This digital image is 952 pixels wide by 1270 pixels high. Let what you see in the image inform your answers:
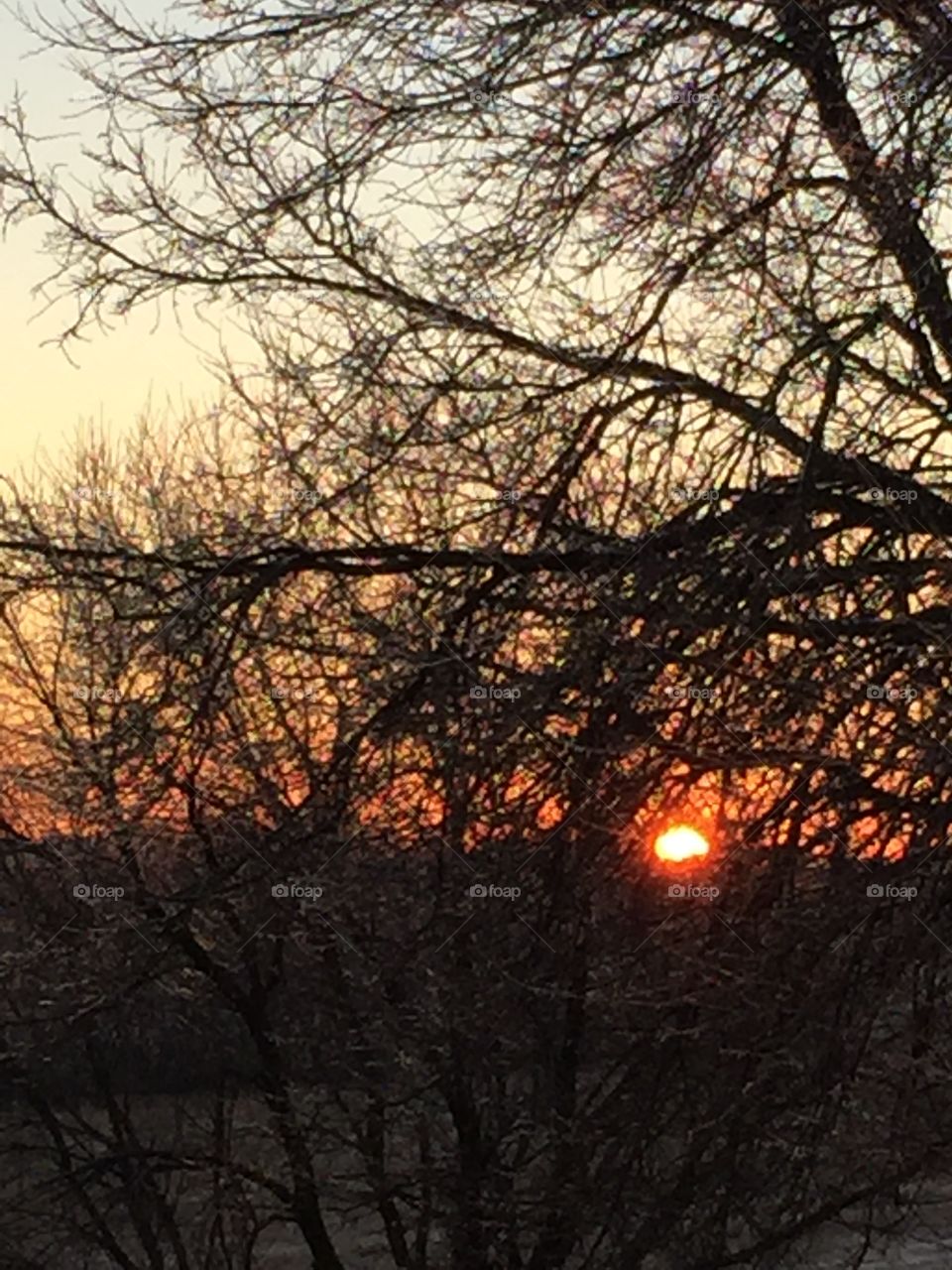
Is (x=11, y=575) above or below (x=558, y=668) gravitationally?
above

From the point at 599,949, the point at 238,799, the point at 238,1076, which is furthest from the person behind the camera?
the point at 238,1076

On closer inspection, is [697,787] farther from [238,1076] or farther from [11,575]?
[238,1076]

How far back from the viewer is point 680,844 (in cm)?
443

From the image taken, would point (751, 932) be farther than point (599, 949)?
No

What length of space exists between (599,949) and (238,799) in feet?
8.81

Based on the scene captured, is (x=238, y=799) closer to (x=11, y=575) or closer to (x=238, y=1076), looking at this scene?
(x=11, y=575)

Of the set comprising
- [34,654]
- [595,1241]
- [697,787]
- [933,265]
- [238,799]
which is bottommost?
[595,1241]

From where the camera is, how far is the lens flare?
438cm

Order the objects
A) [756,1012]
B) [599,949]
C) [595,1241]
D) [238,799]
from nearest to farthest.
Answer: [756,1012] < [599,949] < [595,1241] < [238,799]

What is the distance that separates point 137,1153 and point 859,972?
964 centimetres

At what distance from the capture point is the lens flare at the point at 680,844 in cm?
438

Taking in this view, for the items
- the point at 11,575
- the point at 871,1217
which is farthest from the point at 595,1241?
the point at 11,575

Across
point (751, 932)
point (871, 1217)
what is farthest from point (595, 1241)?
point (751, 932)

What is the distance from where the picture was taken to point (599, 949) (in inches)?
189
